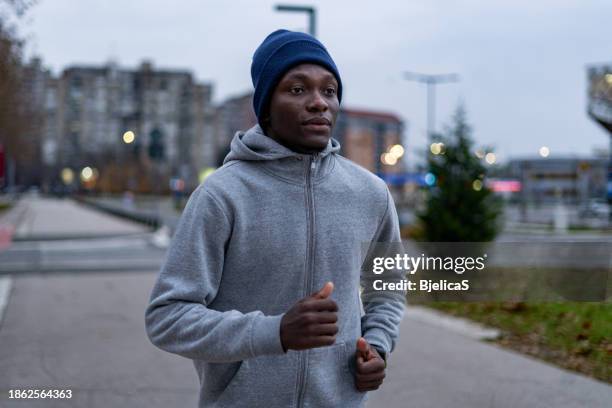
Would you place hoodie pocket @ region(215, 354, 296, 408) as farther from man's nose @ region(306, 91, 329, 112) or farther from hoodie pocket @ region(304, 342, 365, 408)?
man's nose @ region(306, 91, 329, 112)

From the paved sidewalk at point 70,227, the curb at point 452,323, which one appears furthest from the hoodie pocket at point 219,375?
the paved sidewalk at point 70,227

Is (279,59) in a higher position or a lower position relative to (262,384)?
higher

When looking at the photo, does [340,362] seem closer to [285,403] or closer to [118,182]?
[285,403]

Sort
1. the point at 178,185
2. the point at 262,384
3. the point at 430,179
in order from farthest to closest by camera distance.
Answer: the point at 178,185
the point at 430,179
the point at 262,384

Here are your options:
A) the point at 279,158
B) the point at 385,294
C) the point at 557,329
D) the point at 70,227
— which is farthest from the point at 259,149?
the point at 70,227

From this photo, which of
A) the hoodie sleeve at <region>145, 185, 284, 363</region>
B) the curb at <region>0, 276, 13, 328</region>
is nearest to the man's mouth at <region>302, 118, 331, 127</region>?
the hoodie sleeve at <region>145, 185, 284, 363</region>

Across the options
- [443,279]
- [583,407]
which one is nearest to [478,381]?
[583,407]

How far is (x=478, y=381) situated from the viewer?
5633 millimetres

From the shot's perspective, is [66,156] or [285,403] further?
[66,156]

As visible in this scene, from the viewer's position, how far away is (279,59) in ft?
6.15

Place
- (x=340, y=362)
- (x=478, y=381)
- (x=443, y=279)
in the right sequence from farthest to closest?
(x=478, y=381)
(x=443, y=279)
(x=340, y=362)

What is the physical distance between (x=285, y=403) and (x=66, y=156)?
94315 millimetres

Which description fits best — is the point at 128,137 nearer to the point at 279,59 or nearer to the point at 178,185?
the point at 279,59

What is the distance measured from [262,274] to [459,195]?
10173 mm
